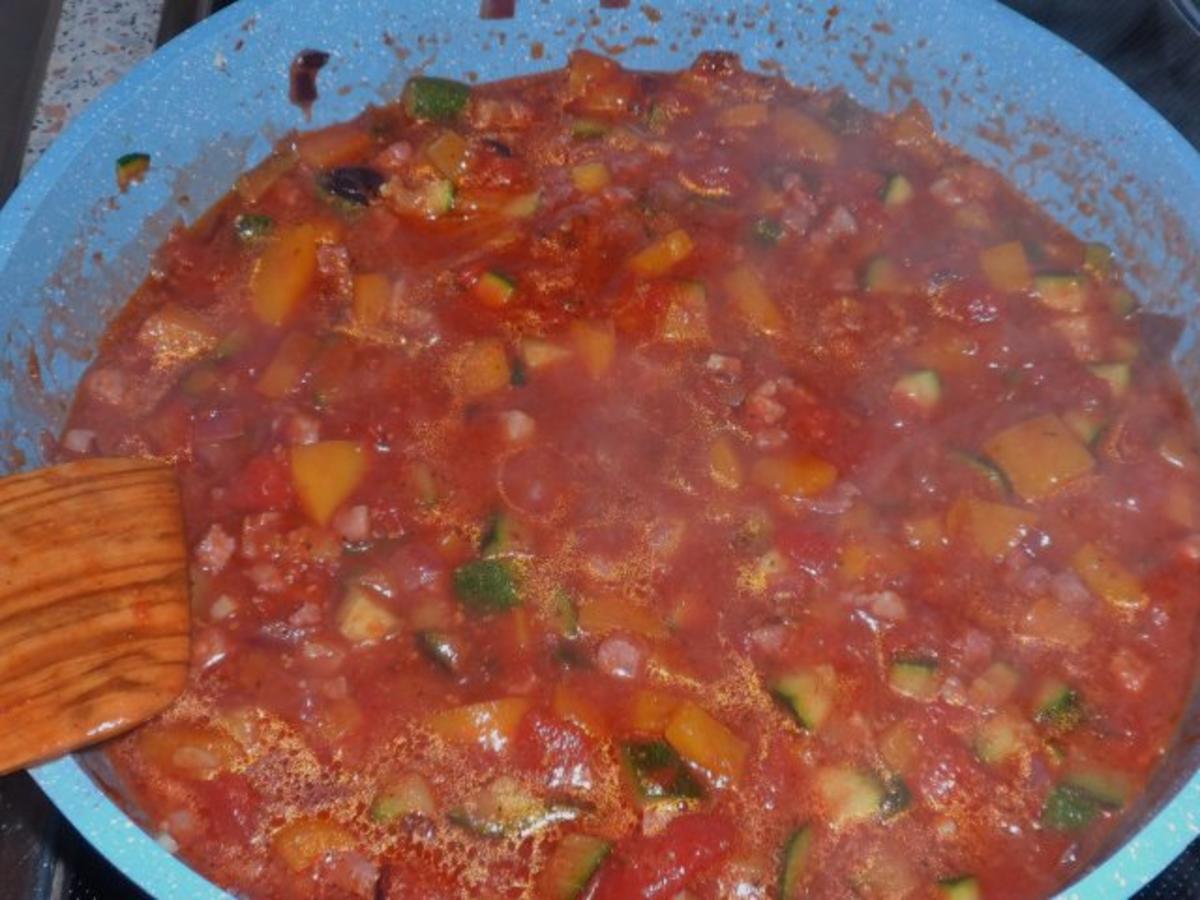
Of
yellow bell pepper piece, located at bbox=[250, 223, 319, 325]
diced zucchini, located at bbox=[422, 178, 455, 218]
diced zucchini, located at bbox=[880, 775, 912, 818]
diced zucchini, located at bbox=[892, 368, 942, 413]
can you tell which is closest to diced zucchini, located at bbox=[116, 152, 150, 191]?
yellow bell pepper piece, located at bbox=[250, 223, 319, 325]

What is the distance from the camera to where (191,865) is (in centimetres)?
281

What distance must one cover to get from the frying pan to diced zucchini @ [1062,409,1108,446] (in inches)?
16.5

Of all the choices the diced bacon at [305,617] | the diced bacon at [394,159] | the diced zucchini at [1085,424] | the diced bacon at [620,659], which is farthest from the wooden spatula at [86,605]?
the diced zucchini at [1085,424]

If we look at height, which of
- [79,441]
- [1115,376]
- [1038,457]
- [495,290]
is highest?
[1115,376]

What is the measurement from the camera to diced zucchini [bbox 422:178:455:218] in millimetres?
3852

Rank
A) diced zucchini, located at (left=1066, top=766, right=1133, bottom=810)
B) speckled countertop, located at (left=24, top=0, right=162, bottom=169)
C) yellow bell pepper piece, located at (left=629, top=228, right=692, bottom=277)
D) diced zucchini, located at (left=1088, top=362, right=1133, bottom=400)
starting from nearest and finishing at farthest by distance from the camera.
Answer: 1. diced zucchini, located at (left=1066, top=766, right=1133, bottom=810)
2. diced zucchini, located at (left=1088, top=362, right=1133, bottom=400)
3. yellow bell pepper piece, located at (left=629, top=228, right=692, bottom=277)
4. speckled countertop, located at (left=24, top=0, right=162, bottom=169)

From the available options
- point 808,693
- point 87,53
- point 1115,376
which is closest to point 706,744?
point 808,693

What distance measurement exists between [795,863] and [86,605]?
1742 mm

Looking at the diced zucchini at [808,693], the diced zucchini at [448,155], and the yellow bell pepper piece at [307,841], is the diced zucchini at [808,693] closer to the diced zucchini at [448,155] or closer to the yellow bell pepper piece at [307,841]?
the yellow bell pepper piece at [307,841]

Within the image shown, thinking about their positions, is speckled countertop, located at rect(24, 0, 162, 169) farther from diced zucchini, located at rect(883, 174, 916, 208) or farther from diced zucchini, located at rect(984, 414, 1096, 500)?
diced zucchini, located at rect(984, 414, 1096, 500)

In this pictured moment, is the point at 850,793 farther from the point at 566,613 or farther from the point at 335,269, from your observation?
the point at 335,269

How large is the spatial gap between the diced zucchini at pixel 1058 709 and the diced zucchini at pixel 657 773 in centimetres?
90

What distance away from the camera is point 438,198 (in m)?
3.86

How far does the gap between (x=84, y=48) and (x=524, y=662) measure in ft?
9.64
